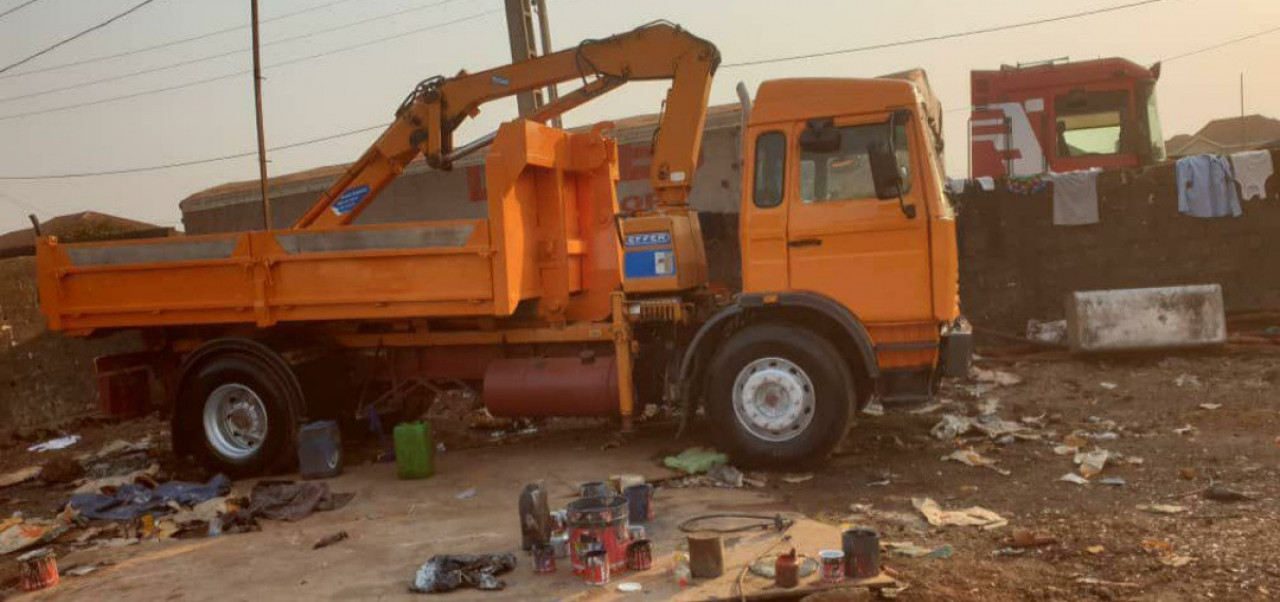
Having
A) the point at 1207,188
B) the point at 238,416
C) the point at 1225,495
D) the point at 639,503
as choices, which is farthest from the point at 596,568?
the point at 1207,188

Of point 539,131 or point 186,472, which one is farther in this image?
point 186,472

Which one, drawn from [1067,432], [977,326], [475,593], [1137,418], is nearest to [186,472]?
[475,593]

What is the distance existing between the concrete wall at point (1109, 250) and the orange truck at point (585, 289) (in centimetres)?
487

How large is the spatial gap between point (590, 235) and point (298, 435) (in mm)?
2872

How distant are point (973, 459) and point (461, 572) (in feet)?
13.2

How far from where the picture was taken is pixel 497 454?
28.2 ft

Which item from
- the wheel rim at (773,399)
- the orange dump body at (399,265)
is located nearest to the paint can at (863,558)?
the wheel rim at (773,399)

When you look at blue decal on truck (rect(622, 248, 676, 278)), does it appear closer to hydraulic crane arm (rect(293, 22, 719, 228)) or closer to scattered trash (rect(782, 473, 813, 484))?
hydraulic crane arm (rect(293, 22, 719, 228))

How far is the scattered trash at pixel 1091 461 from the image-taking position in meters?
6.88

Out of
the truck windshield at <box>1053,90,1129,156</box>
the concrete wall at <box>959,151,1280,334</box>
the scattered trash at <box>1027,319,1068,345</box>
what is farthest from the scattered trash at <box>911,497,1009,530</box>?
the truck windshield at <box>1053,90,1129,156</box>

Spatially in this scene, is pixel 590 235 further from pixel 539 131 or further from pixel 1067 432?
pixel 1067 432

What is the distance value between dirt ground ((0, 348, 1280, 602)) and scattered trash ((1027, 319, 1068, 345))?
6.11 feet

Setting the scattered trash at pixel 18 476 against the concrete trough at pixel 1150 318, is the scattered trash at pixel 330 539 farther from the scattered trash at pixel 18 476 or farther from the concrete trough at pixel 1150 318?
the concrete trough at pixel 1150 318

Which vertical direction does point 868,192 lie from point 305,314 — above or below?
above
